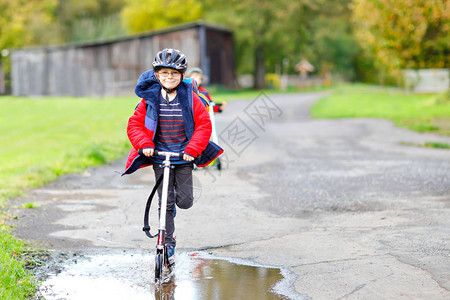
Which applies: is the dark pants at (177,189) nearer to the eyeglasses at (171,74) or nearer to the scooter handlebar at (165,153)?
the scooter handlebar at (165,153)

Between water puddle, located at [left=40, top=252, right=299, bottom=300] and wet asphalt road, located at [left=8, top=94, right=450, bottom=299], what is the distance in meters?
0.22

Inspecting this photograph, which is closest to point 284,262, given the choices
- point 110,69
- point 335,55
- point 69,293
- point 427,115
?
point 69,293

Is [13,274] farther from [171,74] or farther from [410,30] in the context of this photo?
[410,30]

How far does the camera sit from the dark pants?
5.82m

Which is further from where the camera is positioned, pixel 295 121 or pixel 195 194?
pixel 295 121

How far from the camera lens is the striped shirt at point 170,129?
5699 millimetres

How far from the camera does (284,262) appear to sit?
5.89 metres

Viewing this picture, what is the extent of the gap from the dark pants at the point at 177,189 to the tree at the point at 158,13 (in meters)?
50.2

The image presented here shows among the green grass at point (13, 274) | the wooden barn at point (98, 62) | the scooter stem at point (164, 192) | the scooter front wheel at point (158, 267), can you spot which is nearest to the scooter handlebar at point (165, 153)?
the scooter stem at point (164, 192)

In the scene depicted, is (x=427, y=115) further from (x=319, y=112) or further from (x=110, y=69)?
(x=110, y=69)

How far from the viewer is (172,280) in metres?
5.38

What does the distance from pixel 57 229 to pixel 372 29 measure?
29.7m

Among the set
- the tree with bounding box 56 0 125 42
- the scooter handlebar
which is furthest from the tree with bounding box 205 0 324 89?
the scooter handlebar

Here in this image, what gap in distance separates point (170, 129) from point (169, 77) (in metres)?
0.42
